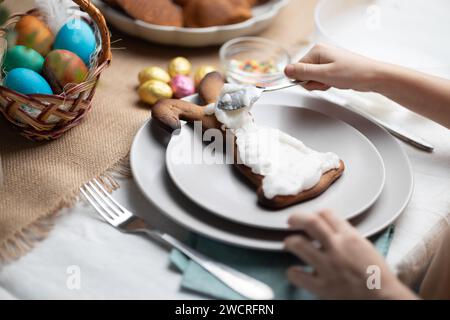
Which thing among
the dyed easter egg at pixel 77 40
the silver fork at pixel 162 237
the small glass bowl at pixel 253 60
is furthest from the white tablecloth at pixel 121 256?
the small glass bowl at pixel 253 60

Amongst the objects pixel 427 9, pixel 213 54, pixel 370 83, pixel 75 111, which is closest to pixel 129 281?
pixel 75 111

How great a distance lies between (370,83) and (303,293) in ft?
1.34

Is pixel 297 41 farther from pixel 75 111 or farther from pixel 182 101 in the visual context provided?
pixel 75 111

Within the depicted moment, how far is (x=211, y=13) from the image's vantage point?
1164 mm

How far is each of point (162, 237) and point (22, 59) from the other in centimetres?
40

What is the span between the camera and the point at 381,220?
735mm

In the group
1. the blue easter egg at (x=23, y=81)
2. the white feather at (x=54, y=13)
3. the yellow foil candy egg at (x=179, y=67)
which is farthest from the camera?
the yellow foil candy egg at (x=179, y=67)

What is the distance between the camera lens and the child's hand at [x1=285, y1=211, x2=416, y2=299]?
24.3 inches

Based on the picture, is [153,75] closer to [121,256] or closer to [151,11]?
[151,11]

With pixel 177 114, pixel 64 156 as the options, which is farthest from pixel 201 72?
pixel 64 156

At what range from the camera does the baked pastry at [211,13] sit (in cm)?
116

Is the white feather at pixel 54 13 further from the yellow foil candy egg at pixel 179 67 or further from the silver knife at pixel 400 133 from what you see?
the silver knife at pixel 400 133

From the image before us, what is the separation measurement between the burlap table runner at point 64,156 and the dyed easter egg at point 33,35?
4 centimetres

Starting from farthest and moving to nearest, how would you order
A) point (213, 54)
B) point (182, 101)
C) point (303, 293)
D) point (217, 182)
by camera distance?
point (213, 54) → point (182, 101) → point (217, 182) → point (303, 293)
